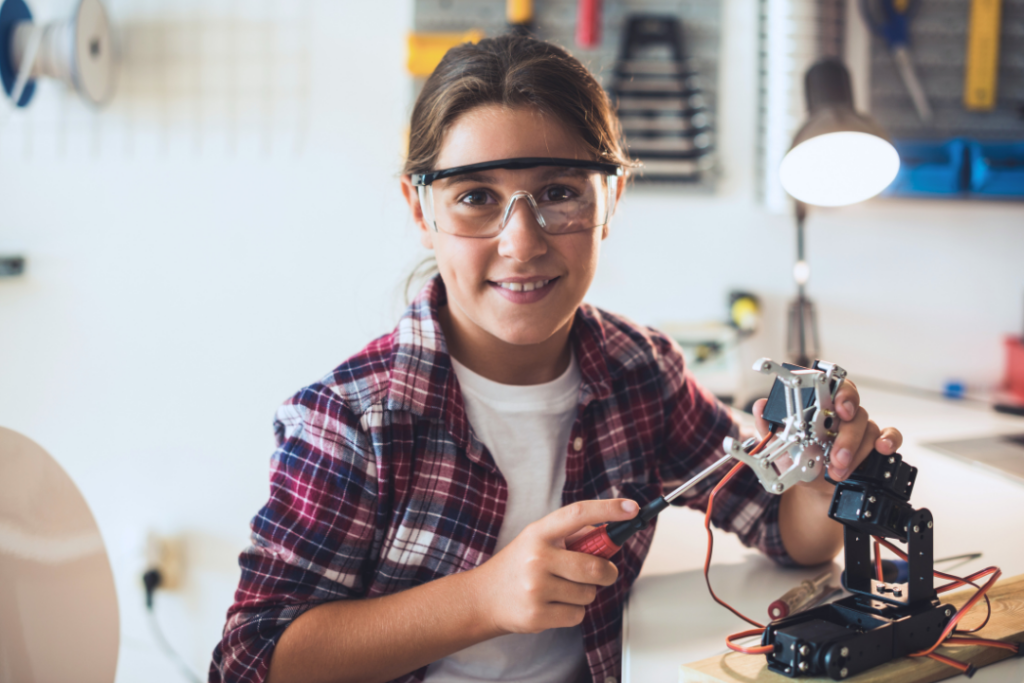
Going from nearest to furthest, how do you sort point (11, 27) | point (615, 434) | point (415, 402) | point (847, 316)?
point (415, 402) → point (615, 434) → point (11, 27) → point (847, 316)

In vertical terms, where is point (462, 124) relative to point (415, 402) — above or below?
above

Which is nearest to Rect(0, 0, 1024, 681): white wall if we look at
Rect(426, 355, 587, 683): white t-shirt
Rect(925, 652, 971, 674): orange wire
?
Rect(426, 355, 587, 683): white t-shirt

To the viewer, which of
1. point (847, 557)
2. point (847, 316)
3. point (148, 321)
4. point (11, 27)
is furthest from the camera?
point (847, 316)

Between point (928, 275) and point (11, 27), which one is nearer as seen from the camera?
point (11, 27)

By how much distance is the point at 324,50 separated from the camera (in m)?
1.88

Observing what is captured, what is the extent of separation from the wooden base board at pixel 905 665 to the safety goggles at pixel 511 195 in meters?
0.53

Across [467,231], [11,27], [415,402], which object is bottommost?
[415,402]

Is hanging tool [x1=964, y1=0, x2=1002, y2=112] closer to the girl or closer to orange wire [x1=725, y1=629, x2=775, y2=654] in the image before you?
the girl

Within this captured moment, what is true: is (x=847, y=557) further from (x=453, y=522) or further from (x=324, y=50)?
(x=324, y=50)

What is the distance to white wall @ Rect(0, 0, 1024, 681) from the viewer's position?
1.84 metres

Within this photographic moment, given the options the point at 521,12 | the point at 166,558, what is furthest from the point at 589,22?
the point at 166,558

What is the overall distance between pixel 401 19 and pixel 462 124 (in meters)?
1.15

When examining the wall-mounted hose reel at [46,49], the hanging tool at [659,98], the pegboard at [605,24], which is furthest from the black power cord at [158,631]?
the hanging tool at [659,98]

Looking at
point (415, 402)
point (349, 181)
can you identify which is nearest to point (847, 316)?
point (349, 181)
